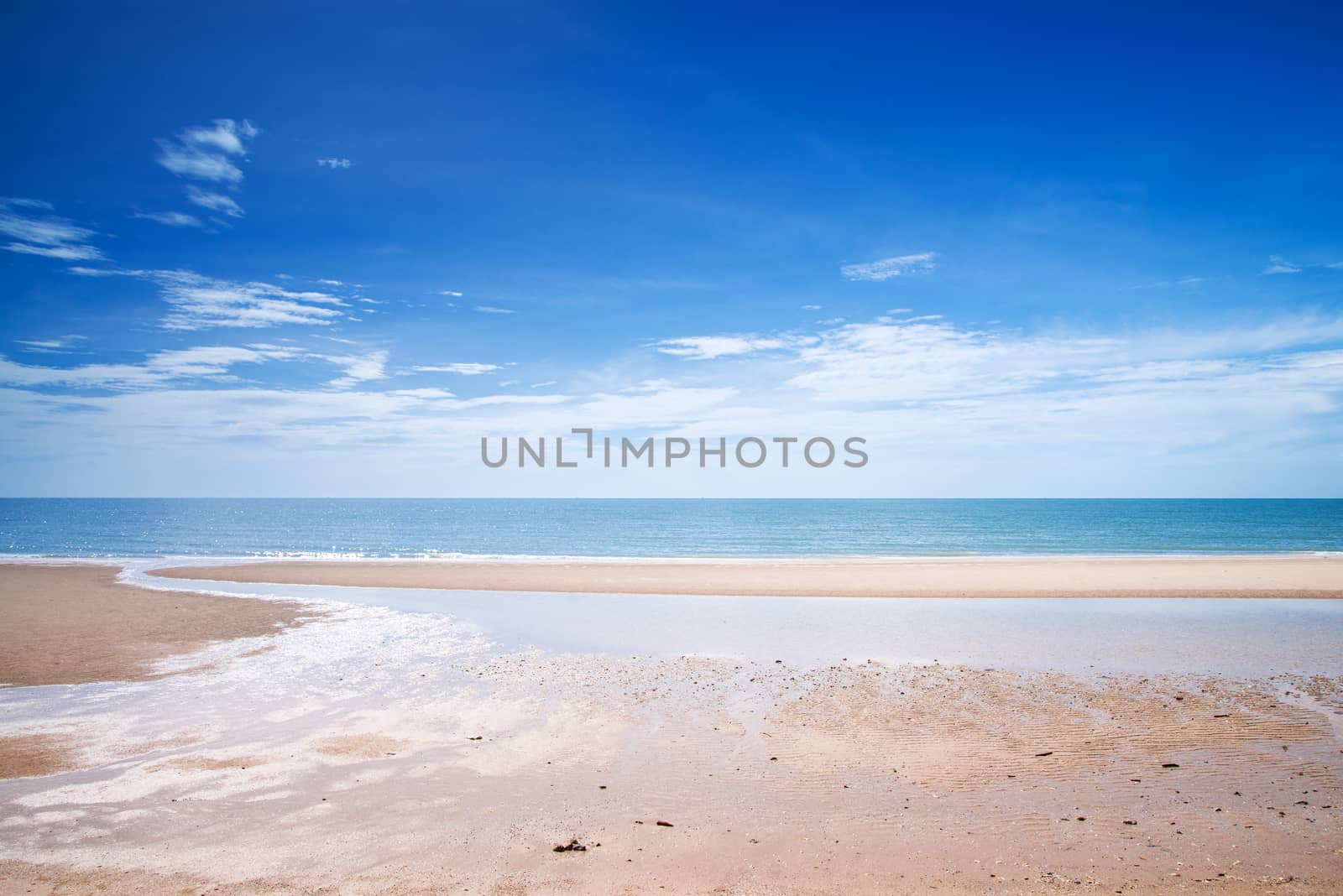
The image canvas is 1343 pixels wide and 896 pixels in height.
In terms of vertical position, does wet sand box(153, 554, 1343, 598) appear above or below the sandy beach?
below

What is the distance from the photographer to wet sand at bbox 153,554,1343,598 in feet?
89.4

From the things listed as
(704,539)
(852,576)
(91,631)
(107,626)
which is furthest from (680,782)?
(704,539)

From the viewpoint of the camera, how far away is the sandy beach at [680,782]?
6508 millimetres

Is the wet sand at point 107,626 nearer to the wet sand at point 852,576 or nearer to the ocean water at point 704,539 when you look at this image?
the wet sand at point 852,576

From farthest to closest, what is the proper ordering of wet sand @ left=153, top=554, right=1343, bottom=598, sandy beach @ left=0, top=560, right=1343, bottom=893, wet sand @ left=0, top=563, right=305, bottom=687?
wet sand @ left=153, top=554, right=1343, bottom=598
wet sand @ left=0, top=563, right=305, bottom=687
sandy beach @ left=0, top=560, right=1343, bottom=893

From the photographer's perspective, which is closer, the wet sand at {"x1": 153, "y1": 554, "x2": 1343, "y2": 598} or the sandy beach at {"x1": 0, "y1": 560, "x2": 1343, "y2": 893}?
the sandy beach at {"x1": 0, "y1": 560, "x2": 1343, "y2": 893}

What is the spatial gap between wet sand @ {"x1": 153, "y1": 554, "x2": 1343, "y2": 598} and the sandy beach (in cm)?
1439

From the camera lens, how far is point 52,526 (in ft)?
325

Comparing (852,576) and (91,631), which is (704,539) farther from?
(91,631)

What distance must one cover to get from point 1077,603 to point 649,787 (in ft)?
69.0

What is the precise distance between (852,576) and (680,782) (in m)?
26.3

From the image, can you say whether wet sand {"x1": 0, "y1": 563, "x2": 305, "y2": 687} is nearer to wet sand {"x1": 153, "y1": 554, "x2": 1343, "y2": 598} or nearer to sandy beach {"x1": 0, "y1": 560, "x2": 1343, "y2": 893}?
sandy beach {"x1": 0, "y1": 560, "x2": 1343, "y2": 893}

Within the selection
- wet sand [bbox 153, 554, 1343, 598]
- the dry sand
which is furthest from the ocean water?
the dry sand

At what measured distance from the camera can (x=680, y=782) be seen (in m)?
8.59
